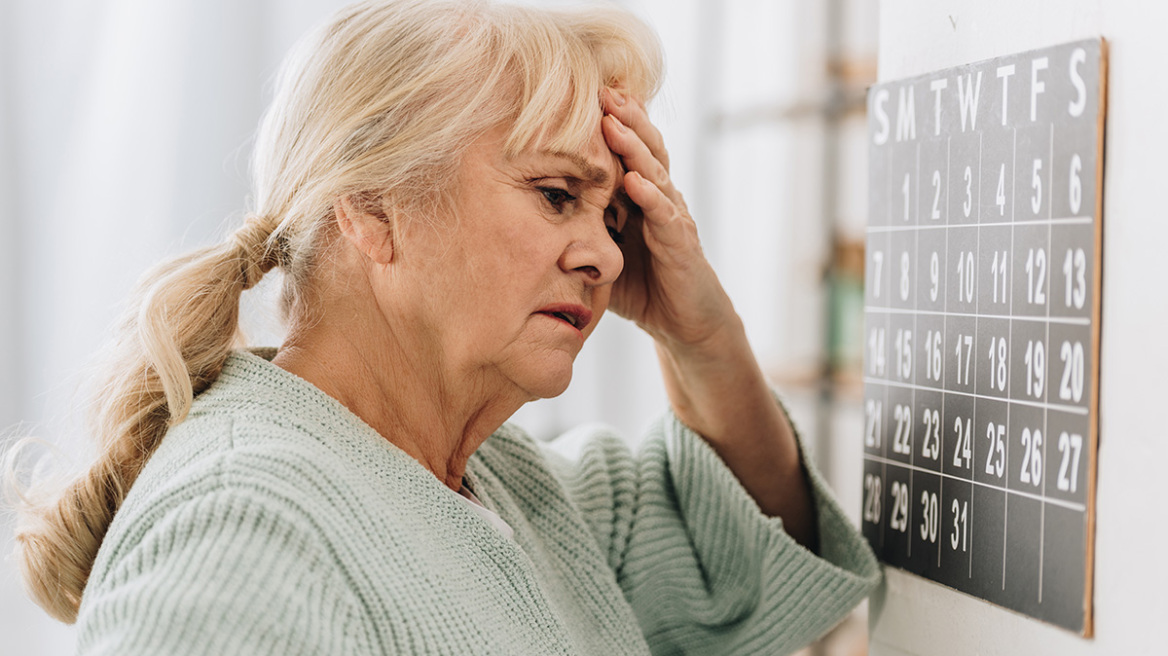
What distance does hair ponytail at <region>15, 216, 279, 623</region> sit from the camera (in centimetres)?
88

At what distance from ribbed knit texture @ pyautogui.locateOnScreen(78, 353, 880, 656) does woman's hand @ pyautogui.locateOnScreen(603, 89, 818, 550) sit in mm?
37

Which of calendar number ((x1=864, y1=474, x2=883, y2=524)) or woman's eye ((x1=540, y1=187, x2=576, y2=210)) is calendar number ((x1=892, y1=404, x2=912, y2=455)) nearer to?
calendar number ((x1=864, y1=474, x2=883, y2=524))

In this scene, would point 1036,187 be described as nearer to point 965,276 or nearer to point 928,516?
point 965,276

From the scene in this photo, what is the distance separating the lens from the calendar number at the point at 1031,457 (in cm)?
83

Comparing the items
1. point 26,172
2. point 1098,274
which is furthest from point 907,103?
point 26,172

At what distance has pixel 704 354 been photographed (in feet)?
3.87

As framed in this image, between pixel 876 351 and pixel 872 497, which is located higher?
pixel 876 351

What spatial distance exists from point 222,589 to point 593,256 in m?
0.45

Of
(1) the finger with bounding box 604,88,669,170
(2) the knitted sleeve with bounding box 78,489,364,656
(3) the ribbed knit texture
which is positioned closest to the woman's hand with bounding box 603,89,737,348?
(1) the finger with bounding box 604,88,669,170

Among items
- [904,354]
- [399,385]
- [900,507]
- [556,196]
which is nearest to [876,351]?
[904,354]

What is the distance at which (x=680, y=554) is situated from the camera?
3.93 feet

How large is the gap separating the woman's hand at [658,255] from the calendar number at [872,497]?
9.1 inches

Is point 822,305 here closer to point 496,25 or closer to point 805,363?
point 805,363

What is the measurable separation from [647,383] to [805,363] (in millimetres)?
352
